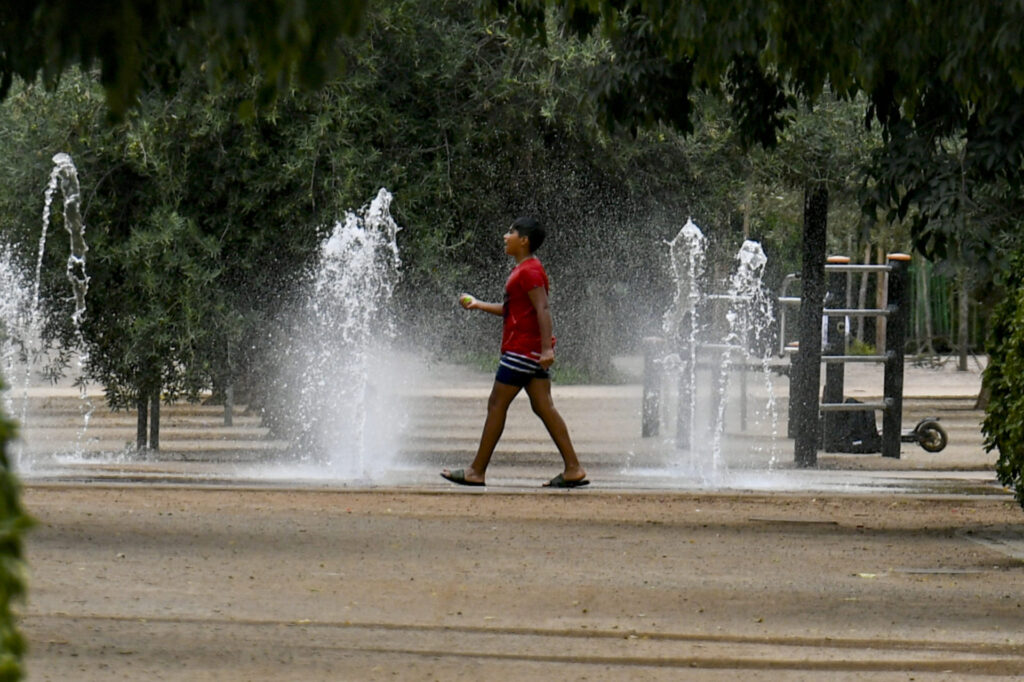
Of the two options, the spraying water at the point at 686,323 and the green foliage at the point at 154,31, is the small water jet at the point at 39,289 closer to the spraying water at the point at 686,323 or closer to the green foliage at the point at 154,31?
the spraying water at the point at 686,323

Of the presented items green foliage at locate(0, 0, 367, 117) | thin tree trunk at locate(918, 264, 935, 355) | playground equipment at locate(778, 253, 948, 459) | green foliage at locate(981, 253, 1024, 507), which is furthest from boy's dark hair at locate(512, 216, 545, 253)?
thin tree trunk at locate(918, 264, 935, 355)

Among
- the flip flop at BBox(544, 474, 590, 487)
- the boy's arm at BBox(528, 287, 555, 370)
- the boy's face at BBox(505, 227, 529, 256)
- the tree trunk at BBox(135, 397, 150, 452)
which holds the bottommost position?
the flip flop at BBox(544, 474, 590, 487)

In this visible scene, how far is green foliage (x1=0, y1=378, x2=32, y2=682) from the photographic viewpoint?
7.59 feet

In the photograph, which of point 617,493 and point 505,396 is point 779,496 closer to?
point 617,493

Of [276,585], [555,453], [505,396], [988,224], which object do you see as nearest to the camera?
[276,585]

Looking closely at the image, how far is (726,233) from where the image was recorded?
1800 cm

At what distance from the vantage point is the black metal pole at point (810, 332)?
552 inches

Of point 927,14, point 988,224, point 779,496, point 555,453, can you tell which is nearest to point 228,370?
point 555,453

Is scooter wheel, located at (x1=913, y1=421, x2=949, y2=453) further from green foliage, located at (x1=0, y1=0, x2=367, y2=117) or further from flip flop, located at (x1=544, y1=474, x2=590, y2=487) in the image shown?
green foliage, located at (x1=0, y1=0, x2=367, y2=117)

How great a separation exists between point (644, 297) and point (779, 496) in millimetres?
6343

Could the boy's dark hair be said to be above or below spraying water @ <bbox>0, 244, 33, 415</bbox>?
above

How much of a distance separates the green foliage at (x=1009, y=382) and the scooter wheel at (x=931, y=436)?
575 centimetres

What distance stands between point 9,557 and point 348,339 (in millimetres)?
12061

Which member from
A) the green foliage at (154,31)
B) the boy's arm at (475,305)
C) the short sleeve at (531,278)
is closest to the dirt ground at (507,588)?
the boy's arm at (475,305)
